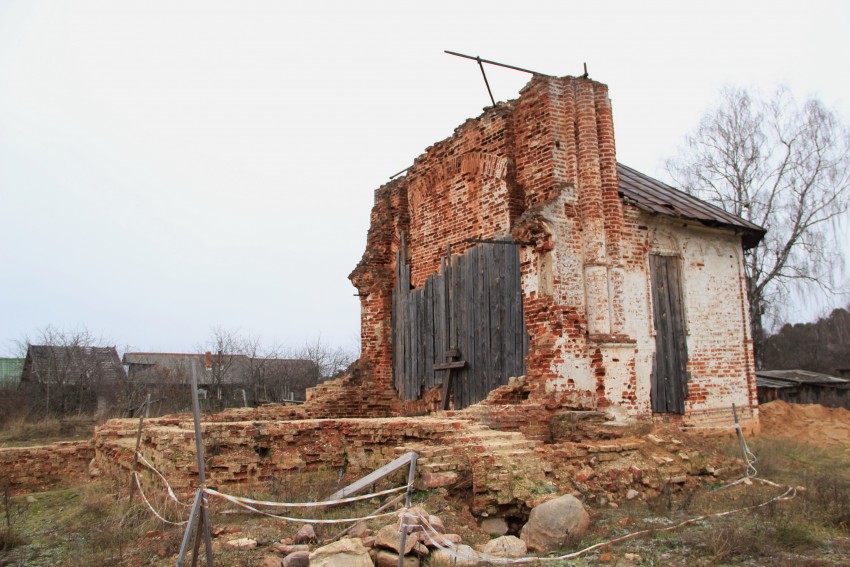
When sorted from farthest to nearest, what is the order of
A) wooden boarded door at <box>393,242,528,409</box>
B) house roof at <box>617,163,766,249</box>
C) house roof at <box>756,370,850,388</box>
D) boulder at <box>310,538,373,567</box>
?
house roof at <box>756,370,850,388</box>
house roof at <box>617,163,766,249</box>
wooden boarded door at <box>393,242,528,409</box>
boulder at <box>310,538,373,567</box>

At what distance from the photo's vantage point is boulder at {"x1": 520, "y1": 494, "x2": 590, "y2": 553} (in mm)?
5855

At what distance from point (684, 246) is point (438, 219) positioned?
177 inches

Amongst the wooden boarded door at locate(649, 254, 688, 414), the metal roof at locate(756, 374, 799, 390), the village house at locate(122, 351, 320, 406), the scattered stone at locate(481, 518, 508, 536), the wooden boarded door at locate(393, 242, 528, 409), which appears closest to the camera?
the scattered stone at locate(481, 518, 508, 536)

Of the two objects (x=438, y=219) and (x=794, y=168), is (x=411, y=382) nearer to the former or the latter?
(x=438, y=219)

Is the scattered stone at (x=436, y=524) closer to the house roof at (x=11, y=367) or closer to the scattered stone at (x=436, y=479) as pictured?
the scattered stone at (x=436, y=479)

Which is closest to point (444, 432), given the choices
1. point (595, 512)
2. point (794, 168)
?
point (595, 512)

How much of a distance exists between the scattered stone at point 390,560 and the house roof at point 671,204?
283 inches

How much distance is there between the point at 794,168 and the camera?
845 inches

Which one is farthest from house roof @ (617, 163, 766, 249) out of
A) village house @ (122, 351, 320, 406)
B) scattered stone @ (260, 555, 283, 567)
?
village house @ (122, 351, 320, 406)

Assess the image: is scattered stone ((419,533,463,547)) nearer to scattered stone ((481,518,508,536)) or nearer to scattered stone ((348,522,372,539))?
scattered stone ((348,522,372,539))

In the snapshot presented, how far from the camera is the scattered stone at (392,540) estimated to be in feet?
17.0

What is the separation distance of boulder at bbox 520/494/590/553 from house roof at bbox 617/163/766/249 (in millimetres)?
5809

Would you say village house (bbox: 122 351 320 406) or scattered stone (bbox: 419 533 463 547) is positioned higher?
village house (bbox: 122 351 320 406)

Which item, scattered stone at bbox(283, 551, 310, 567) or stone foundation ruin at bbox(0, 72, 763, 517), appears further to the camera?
stone foundation ruin at bbox(0, 72, 763, 517)
